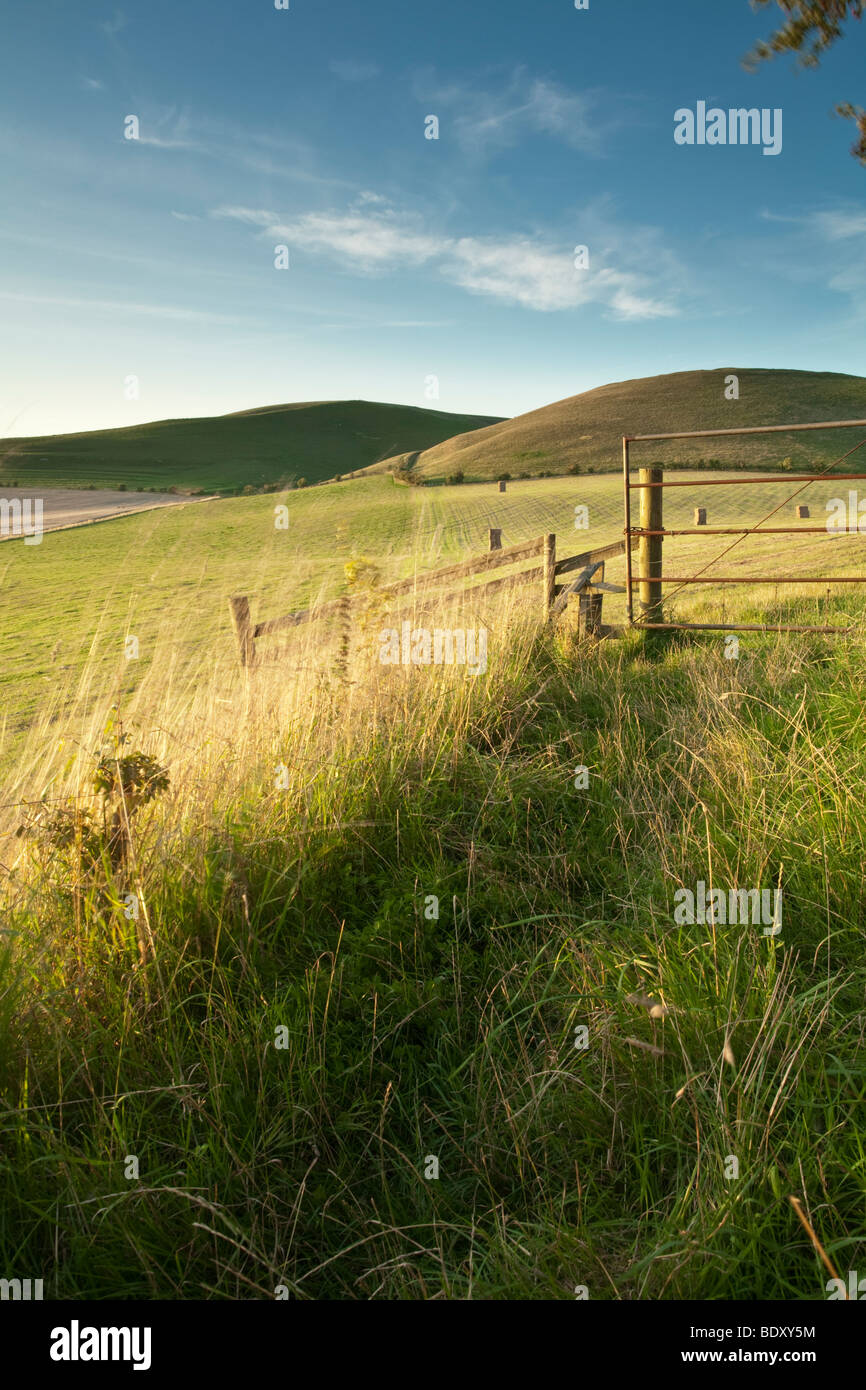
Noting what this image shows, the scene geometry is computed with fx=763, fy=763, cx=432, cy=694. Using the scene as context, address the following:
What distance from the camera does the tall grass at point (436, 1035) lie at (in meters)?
2.06

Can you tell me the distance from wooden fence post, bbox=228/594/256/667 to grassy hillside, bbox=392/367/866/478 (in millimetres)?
49661

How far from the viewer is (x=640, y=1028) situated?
8.39ft

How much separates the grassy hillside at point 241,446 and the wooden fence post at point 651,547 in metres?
74.1

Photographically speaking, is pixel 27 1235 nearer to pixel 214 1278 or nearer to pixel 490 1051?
pixel 214 1278

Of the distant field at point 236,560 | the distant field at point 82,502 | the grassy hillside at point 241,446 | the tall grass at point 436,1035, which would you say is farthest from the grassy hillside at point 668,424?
the tall grass at point 436,1035

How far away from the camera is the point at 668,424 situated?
75.2 m

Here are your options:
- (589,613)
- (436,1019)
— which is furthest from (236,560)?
(436,1019)

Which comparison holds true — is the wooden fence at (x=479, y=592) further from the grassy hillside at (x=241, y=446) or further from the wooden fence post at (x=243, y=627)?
the grassy hillside at (x=241, y=446)

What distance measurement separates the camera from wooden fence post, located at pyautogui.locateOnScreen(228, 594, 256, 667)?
7.45 m

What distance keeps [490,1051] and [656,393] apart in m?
97.9

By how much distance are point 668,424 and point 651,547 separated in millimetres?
73325

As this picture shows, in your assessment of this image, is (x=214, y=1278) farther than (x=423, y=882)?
No
